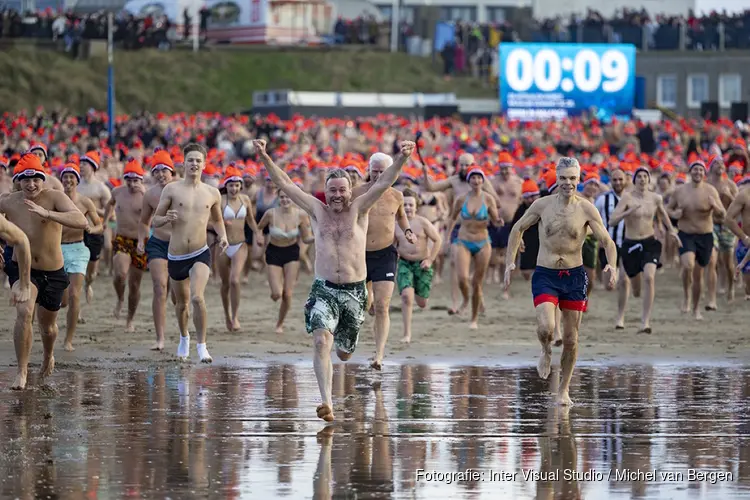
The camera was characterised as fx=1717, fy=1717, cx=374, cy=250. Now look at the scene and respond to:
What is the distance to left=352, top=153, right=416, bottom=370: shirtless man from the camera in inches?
571

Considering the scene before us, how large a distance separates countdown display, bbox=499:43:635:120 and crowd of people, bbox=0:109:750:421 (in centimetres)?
1185

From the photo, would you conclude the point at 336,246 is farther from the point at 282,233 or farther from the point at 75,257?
the point at 282,233

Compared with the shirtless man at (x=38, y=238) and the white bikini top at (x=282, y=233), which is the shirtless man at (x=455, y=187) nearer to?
the white bikini top at (x=282, y=233)

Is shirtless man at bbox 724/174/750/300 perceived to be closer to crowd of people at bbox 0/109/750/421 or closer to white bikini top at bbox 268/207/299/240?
crowd of people at bbox 0/109/750/421

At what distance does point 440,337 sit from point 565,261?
542 centimetres

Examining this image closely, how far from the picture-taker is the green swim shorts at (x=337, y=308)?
38.6 feet

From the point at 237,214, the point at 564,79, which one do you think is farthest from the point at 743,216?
the point at 564,79

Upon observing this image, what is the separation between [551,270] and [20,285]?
3.84 m

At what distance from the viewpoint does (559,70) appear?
150 feet

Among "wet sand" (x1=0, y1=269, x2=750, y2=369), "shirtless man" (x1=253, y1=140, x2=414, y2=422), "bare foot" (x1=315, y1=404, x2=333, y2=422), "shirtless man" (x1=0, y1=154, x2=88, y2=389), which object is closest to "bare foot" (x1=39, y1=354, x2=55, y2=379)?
"shirtless man" (x1=0, y1=154, x2=88, y2=389)

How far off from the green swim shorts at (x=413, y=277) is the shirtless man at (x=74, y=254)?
3179 mm

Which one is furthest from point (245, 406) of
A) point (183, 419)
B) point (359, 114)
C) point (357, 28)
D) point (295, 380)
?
point (357, 28)

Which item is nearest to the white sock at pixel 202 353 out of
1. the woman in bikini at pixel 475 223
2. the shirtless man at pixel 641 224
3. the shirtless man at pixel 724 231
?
the woman in bikini at pixel 475 223

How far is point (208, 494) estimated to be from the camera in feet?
29.9
